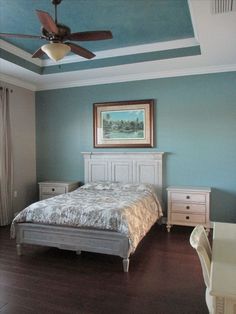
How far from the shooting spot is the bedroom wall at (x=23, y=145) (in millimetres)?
4973

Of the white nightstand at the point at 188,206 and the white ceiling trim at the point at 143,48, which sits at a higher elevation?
the white ceiling trim at the point at 143,48

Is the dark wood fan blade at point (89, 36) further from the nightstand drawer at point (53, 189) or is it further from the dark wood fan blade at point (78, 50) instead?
the nightstand drawer at point (53, 189)

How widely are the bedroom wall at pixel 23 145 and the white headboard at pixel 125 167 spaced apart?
124 centimetres

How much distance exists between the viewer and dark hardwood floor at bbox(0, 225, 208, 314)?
2.21 meters

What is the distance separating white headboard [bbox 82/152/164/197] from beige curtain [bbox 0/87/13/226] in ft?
4.57

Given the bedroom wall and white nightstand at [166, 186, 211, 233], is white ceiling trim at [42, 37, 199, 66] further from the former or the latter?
white nightstand at [166, 186, 211, 233]

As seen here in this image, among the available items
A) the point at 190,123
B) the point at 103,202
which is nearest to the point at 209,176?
the point at 190,123

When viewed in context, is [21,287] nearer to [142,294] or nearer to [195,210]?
[142,294]

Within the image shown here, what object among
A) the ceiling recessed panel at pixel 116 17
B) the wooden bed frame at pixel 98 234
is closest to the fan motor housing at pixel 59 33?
the ceiling recessed panel at pixel 116 17

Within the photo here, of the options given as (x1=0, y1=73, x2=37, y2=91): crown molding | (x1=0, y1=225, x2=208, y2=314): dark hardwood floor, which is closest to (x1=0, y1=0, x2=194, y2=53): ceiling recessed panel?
(x1=0, y1=73, x2=37, y2=91): crown molding

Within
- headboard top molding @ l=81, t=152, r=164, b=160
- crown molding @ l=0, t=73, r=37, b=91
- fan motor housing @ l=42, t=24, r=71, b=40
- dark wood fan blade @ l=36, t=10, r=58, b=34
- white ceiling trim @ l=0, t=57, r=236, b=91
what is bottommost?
headboard top molding @ l=81, t=152, r=164, b=160

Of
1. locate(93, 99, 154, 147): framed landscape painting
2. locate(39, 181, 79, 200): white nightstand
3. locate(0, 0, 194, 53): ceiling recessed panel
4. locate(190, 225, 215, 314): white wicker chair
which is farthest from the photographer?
locate(39, 181, 79, 200): white nightstand

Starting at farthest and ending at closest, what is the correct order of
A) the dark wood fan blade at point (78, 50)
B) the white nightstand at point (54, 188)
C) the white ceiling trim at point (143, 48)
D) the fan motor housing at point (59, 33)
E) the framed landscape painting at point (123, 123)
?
the white nightstand at point (54, 188) < the framed landscape painting at point (123, 123) < the white ceiling trim at point (143, 48) < the dark wood fan blade at point (78, 50) < the fan motor housing at point (59, 33)

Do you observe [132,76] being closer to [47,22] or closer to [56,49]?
[56,49]
